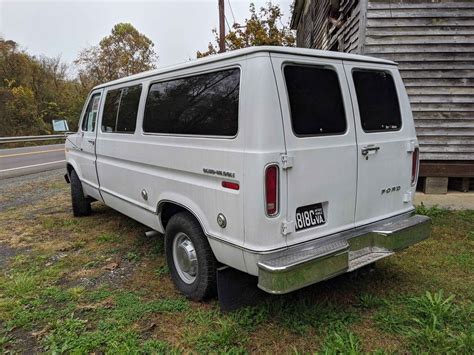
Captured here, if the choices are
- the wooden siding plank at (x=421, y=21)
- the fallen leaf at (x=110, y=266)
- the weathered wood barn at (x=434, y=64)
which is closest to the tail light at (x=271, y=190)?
the fallen leaf at (x=110, y=266)

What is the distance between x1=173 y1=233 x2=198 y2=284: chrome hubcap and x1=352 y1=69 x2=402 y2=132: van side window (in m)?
1.88

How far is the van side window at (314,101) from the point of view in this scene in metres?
2.68

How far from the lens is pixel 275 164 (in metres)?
2.49

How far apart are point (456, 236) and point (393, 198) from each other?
84.7 inches

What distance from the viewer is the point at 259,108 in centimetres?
247

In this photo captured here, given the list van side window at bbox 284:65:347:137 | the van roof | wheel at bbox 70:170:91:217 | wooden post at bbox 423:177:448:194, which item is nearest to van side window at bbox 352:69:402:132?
the van roof

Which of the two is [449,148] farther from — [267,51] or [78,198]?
[78,198]

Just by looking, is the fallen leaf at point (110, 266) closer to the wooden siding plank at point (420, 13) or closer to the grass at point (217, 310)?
the grass at point (217, 310)

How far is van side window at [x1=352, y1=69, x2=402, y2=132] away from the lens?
10.3 ft

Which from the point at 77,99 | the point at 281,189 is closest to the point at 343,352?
the point at 281,189

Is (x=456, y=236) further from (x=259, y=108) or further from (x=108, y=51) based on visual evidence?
(x=108, y=51)

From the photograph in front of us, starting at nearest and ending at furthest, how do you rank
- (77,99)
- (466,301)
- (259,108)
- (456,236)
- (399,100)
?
(259,108)
(466,301)
(399,100)
(456,236)
(77,99)

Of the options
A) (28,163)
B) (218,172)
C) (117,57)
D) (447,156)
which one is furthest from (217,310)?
(117,57)

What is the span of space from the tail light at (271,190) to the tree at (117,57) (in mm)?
A: 36770
